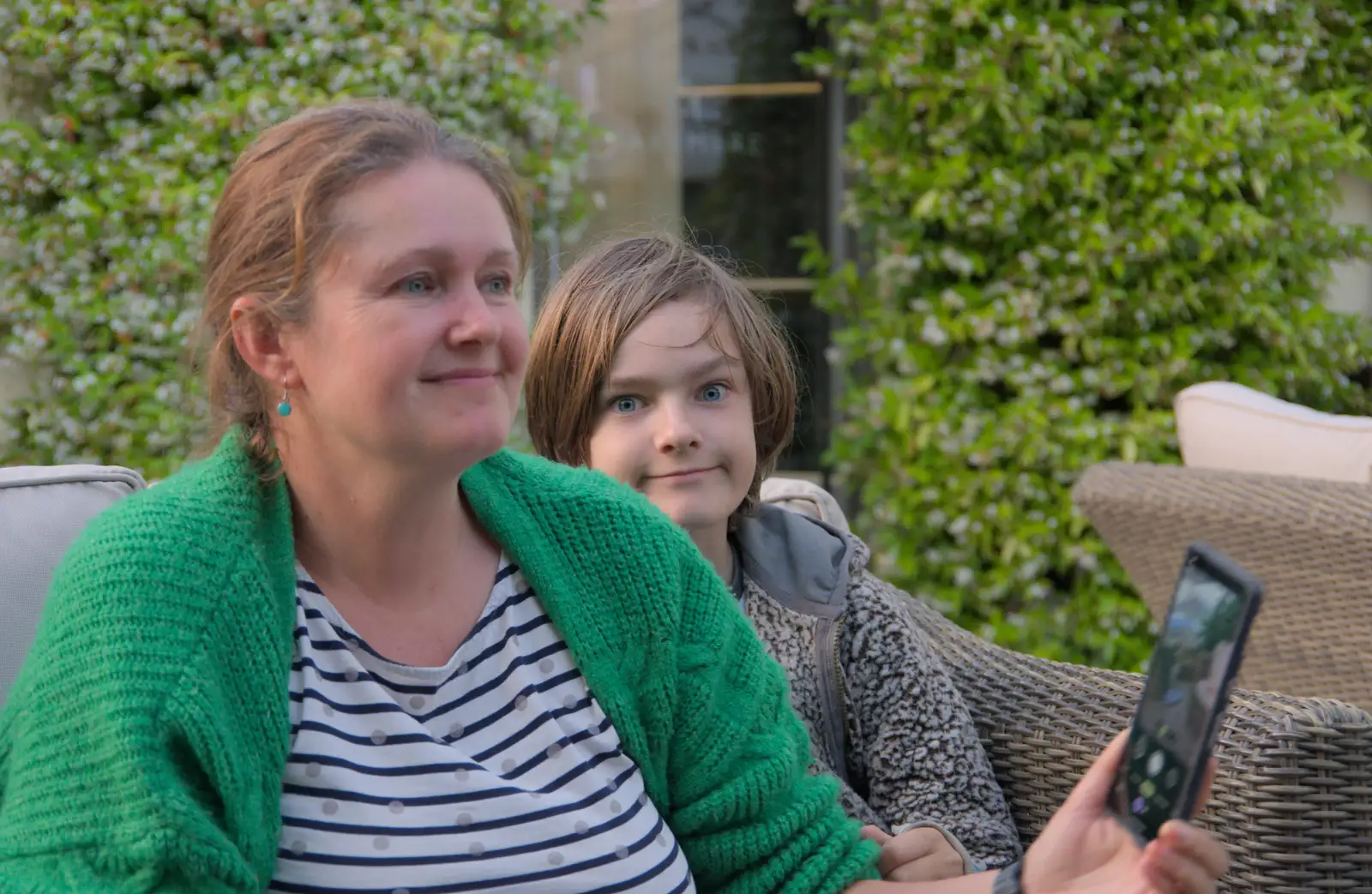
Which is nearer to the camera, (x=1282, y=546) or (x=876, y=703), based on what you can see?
(x=876, y=703)

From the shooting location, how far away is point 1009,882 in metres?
1.32

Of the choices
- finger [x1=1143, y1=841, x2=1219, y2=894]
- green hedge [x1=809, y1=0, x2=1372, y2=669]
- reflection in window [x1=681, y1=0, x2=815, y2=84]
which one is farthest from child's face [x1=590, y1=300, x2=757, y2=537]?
reflection in window [x1=681, y1=0, x2=815, y2=84]

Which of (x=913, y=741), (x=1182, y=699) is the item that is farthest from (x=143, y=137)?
(x=1182, y=699)

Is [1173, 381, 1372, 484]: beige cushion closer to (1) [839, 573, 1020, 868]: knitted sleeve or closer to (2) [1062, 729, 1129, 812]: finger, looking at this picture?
(1) [839, 573, 1020, 868]: knitted sleeve

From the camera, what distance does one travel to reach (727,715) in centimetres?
143

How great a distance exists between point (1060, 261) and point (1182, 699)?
3297mm

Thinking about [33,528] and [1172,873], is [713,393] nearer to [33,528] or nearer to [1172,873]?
[33,528]

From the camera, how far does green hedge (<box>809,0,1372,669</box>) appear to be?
4125 mm

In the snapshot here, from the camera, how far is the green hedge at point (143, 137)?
4.07 metres

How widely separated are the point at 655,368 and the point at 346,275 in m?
0.70

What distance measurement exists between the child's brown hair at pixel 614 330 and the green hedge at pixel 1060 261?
2.25 m

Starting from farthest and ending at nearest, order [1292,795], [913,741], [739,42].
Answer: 1. [739,42]
2. [913,741]
3. [1292,795]

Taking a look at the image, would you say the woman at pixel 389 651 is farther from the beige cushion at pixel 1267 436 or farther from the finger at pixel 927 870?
the beige cushion at pixel 1267 436

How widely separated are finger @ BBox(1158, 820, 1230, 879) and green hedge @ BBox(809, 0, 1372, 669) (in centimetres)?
314
